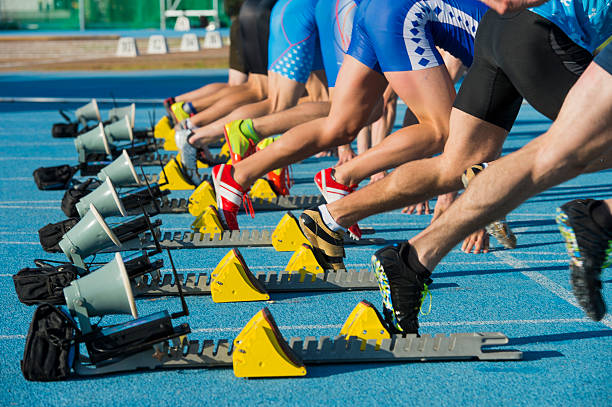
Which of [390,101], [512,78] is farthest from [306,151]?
[390,101]

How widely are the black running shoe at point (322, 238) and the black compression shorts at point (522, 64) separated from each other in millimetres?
1082

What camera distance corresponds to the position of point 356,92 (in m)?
4.42

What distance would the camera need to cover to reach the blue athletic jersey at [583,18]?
3070 mm

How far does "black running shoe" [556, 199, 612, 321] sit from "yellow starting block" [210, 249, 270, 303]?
1624 millimetres

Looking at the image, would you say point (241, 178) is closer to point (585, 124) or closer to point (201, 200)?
point (201, 200)

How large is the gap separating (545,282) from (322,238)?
114 centimetres

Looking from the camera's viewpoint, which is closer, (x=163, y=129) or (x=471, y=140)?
(x=471, y=140)

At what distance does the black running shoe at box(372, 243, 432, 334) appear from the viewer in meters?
3.00

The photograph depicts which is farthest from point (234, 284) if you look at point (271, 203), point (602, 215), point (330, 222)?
point (271, 203)

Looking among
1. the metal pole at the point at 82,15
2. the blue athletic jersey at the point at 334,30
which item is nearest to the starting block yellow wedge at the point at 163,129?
the blue athletic jersey at the point at 334,30

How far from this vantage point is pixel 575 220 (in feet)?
8.60

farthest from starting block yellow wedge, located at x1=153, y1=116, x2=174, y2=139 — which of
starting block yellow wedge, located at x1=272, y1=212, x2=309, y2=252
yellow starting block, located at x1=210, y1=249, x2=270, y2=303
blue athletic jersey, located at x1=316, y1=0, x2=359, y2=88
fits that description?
yellow starting block, located at x1=210, y1=249, x2=270, y2=303

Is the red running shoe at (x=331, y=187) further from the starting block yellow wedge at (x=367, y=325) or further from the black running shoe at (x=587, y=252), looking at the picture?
the black running shoe at (x=587, y=252)

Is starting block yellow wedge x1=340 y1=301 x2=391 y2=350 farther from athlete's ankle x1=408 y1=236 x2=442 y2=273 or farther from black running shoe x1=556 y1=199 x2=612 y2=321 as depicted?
black running shoe x1=556 y1=199 x2=612 y2=321
